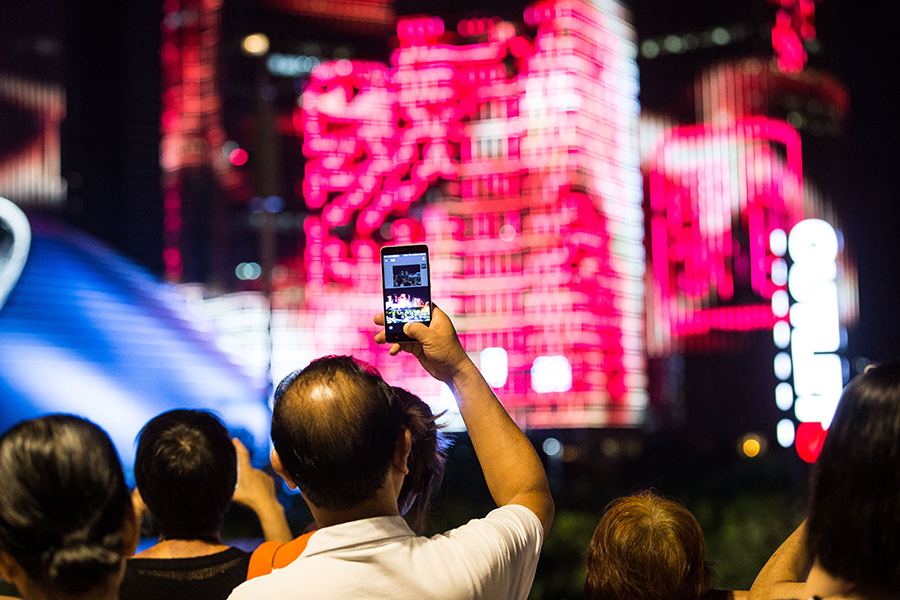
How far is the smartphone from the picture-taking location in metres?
2.31

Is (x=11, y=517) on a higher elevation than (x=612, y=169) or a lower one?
lower

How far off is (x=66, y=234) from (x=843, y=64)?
123ft

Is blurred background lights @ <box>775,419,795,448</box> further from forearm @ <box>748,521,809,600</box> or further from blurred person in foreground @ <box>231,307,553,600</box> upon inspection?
blurred person in foreground @ <box>231,307,553,600</box>

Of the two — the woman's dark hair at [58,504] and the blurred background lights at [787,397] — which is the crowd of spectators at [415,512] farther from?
the blurred background lights at [787,397]

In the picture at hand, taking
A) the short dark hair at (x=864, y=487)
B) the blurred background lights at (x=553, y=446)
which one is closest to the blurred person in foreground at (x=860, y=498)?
the short dark hair at (x=864, y=487)

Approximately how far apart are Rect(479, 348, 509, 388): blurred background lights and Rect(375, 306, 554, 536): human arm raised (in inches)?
989

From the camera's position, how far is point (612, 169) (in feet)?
91.6

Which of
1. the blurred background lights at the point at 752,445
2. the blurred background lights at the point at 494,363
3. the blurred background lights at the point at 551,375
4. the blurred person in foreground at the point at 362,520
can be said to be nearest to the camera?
the blurred person in foreground at the point at 362,520

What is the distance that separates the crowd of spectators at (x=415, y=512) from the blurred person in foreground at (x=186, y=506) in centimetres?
44

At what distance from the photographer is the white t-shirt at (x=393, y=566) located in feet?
5.40

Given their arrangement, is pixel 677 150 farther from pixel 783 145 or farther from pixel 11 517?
pixel 11 517

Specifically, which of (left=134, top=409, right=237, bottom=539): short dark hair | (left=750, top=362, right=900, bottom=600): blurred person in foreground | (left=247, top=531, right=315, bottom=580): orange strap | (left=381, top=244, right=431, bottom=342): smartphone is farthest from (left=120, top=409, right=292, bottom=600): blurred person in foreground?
(left=750, top=362, right=900, bottom=600): blurred person in foreground

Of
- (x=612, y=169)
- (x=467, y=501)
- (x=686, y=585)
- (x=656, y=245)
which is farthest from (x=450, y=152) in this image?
(x=686, y=585)

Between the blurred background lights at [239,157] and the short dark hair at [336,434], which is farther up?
the blurred background lights at [239,157]
